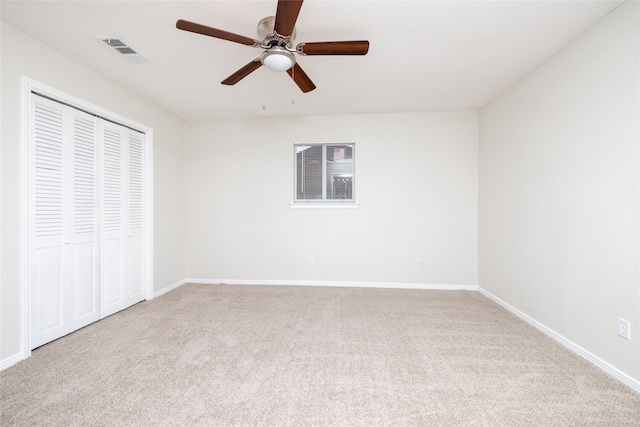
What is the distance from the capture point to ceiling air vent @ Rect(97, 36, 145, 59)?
217 centimetres

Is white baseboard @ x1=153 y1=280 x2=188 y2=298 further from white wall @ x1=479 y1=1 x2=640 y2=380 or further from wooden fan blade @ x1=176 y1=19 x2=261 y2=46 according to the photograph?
white wall @ x1=479 y1=1 x2=640 y2=380

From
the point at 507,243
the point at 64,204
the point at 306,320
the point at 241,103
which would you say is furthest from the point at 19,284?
the point at 507,243

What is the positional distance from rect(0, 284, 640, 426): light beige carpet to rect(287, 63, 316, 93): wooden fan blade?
2173mm

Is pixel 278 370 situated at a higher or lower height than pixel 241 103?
lower

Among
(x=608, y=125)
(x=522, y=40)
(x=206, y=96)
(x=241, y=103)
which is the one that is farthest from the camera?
(x=241, y=103)

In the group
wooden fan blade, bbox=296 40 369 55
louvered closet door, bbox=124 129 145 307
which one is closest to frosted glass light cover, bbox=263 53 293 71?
wooden fan blade, bbox=296 40 369 55

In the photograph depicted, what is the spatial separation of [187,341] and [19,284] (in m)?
1.29

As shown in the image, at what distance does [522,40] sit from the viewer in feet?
7.15

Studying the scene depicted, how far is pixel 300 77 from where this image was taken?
2143 mm

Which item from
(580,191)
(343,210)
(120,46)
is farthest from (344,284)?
(120,46)

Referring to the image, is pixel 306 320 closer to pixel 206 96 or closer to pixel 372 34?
pixel 372 34

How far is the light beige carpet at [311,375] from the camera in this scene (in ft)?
4.97

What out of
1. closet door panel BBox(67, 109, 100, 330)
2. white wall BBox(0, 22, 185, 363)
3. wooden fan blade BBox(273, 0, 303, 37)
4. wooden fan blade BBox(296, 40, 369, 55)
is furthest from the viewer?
closet door panel BBox(67, 109, 100, 330)

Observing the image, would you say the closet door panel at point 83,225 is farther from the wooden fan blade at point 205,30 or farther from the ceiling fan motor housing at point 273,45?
the ceiling fan motor housing at point 273,45
